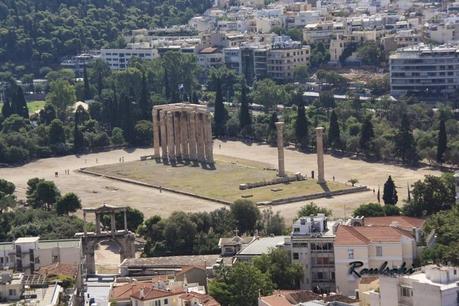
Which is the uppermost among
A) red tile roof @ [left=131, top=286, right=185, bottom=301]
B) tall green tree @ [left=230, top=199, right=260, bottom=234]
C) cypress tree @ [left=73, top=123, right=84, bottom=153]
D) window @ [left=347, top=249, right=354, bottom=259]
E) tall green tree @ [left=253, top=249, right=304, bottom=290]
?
red tile roof @ [left=131, top=286, right=185, bottom=301]

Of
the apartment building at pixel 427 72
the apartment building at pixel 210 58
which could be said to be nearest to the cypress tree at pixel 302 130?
the apartment building at pixel 427 72

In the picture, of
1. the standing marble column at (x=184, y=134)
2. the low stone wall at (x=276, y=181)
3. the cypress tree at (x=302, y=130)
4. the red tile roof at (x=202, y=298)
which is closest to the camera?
the red tile roof at (x=202, y=298)

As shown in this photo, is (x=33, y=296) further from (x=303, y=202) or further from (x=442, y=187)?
(x=303, y=202)

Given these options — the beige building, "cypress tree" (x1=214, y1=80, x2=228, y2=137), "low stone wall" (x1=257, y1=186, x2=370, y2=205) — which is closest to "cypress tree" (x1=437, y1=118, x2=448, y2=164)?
"low stone wall" (x1=257, y1=186, x2=370, y2=205)

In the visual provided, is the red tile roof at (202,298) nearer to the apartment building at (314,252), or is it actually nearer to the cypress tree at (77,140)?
the apartment building at (314,252)

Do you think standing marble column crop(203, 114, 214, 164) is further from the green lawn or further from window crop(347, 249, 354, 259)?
window crop(347, 249, 354, 259)
